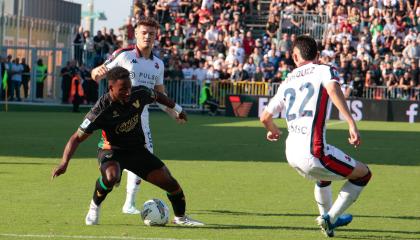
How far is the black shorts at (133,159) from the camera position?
11.7 m

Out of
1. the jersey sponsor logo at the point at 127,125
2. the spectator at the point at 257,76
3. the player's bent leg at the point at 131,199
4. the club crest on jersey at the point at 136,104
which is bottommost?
the spectator at the point at 257,76

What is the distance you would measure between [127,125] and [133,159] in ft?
1.21

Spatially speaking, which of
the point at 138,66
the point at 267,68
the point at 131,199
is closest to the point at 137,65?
the point at 138,66

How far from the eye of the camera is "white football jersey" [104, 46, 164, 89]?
13198 mm

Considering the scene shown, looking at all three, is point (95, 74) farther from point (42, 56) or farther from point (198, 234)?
point (42, 56)

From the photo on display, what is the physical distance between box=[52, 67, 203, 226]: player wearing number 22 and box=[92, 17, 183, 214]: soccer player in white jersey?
1.09 metres

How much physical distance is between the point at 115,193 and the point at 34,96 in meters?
34.0

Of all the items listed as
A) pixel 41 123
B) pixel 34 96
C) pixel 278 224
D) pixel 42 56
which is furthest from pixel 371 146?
pixel 42 56

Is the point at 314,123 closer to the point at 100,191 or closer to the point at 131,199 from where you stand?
the point at 100,191

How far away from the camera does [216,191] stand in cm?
1588

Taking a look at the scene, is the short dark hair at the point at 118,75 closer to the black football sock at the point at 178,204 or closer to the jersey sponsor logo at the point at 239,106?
the black football sock at the point at 178,204

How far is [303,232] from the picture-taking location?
1151cm

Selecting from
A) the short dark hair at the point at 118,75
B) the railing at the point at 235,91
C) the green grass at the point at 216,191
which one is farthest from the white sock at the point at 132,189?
the railing at the point at 235,91

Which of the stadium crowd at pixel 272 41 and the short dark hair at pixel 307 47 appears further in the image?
the stadium crowd at pixel 272 41
